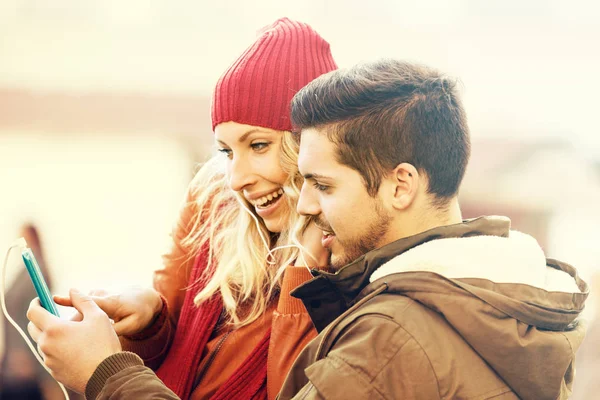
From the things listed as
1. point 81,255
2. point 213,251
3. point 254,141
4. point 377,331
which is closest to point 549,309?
point 377,331

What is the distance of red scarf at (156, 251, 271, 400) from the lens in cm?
148

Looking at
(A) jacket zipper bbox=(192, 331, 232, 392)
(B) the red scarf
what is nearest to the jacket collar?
(B) the red scarf

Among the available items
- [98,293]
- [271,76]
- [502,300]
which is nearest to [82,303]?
[98,293]

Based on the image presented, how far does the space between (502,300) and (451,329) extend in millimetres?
90

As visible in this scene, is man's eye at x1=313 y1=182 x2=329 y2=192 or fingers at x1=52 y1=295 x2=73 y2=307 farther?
fingers at x1=52 y1=295 x2=73 y2=307

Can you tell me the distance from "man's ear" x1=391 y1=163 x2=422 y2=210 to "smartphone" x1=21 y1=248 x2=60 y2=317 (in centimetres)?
70

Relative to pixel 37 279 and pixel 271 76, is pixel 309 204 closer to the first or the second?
pixel 271 76

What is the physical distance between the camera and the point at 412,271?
108 cm

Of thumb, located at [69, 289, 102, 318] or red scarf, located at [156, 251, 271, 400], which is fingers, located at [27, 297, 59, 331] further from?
red scarf, located at [156, 251, 271, 400]

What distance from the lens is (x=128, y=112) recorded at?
363 centimetres

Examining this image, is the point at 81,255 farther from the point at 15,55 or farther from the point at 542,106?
the point at 542,106

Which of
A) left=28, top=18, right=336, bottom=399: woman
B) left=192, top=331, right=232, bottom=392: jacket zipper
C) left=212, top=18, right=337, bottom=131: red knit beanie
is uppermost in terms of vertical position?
left=212, top=18, right=337, bottom=131: red knit beanie

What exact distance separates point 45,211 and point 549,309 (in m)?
2.74

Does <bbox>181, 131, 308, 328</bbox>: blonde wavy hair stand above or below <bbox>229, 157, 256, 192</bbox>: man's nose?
below
